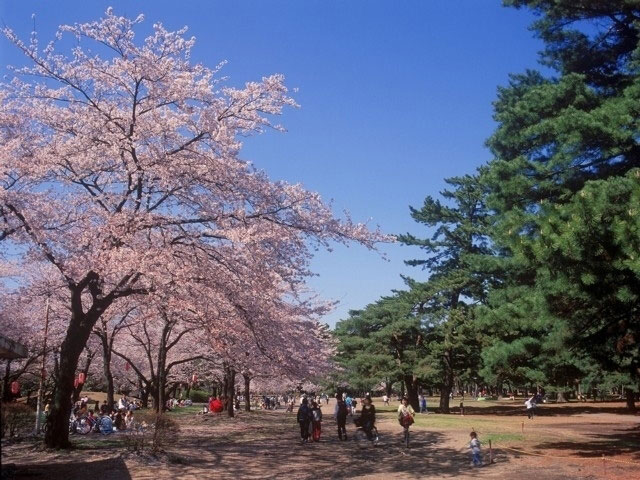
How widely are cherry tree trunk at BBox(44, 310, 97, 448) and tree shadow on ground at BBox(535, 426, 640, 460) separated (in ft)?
45.5

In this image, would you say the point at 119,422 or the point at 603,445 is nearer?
the point at 603,445

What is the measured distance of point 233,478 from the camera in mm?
10594

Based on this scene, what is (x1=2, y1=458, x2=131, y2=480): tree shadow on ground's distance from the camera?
9.87 m

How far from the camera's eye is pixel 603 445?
53.7 ft

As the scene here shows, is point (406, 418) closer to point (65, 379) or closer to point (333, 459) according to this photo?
point (333, 459)

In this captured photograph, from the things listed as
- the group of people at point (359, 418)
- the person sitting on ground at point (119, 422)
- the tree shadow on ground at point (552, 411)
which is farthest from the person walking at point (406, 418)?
the tree shadow on ground at point (552, 411)

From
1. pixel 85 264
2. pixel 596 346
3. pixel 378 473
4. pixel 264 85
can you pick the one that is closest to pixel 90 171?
pixel 85 264

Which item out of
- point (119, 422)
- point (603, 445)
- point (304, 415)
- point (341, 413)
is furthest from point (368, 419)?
point (119, 422)

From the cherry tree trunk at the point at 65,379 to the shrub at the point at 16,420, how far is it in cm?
112

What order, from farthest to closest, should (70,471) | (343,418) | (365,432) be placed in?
(343,418)
(365,432)
(70,471)

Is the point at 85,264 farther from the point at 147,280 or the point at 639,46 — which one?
the point at 639,46

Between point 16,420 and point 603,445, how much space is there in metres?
18.9

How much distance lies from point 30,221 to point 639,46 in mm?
16616

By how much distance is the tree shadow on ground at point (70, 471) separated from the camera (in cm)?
987
